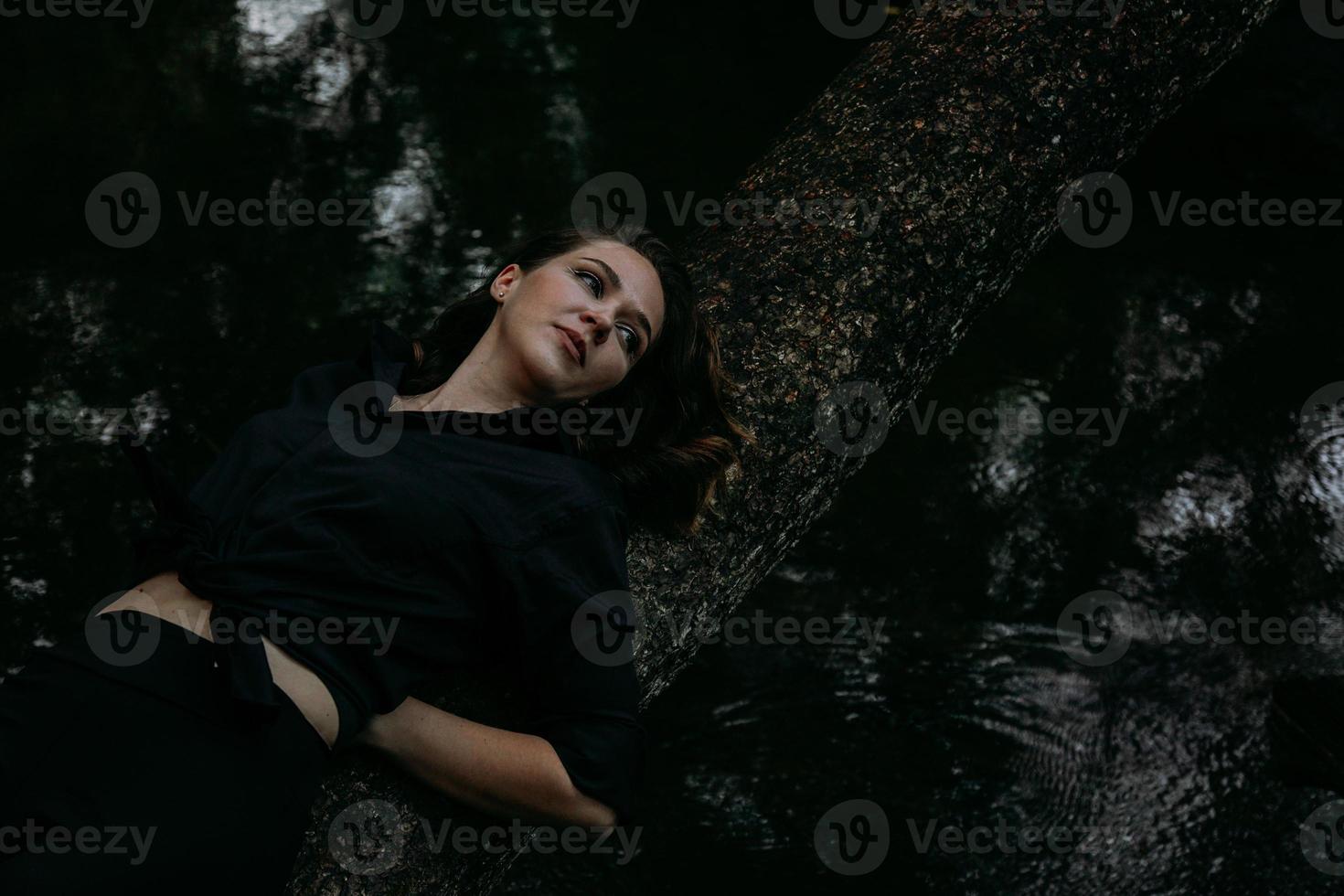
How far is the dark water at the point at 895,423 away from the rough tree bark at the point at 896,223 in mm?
963

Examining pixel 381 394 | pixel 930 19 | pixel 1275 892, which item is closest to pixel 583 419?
pixel 381 394

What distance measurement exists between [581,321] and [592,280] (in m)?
0.10

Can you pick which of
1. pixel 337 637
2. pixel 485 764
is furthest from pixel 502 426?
pixel 485 764

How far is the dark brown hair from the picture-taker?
199 cm

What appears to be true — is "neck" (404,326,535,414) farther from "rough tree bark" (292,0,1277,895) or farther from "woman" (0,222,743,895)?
"rough tree bark" (292,0,1277,895)

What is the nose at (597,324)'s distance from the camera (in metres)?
1.96

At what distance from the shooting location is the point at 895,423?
2.97 m

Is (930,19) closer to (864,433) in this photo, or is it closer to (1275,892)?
(864,433)

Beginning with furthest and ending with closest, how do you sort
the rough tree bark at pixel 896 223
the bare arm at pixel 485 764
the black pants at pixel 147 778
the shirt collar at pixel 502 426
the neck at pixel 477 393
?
the rough tree bark at pixel 896 223, the neck at pixel 477 393, the shirt collar at pixel 502 426, the bare arm at pixel 485 764, the black pants at pixel 147 778

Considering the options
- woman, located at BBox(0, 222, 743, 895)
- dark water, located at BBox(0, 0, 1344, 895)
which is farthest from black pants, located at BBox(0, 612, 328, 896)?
dark water, located at BBox(0, 0, 1344, 895)

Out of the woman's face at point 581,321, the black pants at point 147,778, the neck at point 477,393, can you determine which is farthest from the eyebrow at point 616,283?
the black pants at point 147,778

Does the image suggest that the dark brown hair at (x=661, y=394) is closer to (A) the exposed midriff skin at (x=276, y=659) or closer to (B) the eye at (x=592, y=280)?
(B) the eye at (x=592, y=280)

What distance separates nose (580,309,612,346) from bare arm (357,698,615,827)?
2.19 ft

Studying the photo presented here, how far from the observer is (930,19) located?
257 centimetres
